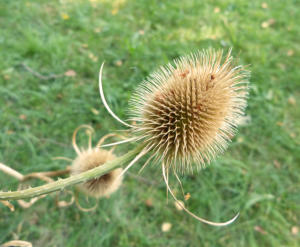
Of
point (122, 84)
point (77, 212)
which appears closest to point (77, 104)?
point (122, 84)

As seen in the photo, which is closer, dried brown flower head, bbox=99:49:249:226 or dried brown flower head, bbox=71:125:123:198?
dried brown flower head, bbox=99:49:249:226

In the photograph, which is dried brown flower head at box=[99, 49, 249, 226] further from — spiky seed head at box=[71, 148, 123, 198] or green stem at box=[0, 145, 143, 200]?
spiky seed head at box=[71, 148, 123, 198]

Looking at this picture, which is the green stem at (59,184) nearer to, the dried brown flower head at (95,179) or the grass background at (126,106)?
the dried brown flower head at (95,179)

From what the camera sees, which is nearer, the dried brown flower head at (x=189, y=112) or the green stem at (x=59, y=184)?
the green stem at (x=59, y=184)

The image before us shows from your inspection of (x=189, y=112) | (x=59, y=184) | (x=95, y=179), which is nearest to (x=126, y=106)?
(x=95, y=179)

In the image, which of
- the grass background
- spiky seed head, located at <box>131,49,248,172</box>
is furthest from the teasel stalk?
the grass background

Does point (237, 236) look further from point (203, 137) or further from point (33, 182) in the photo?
point (33, 182)

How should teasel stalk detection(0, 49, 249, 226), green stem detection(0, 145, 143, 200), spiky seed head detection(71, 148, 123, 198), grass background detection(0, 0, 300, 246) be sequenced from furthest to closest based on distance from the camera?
grass background detection(0, 0, 300, 246), spiky seed head detection(71, 148, 123, 198), teasel stalk detection(0, 49, 249, 226), green stem detection(0, 145, 143, 200)

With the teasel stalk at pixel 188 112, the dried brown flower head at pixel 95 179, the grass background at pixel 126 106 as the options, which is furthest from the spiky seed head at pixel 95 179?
the grass background at pixel 126 106
